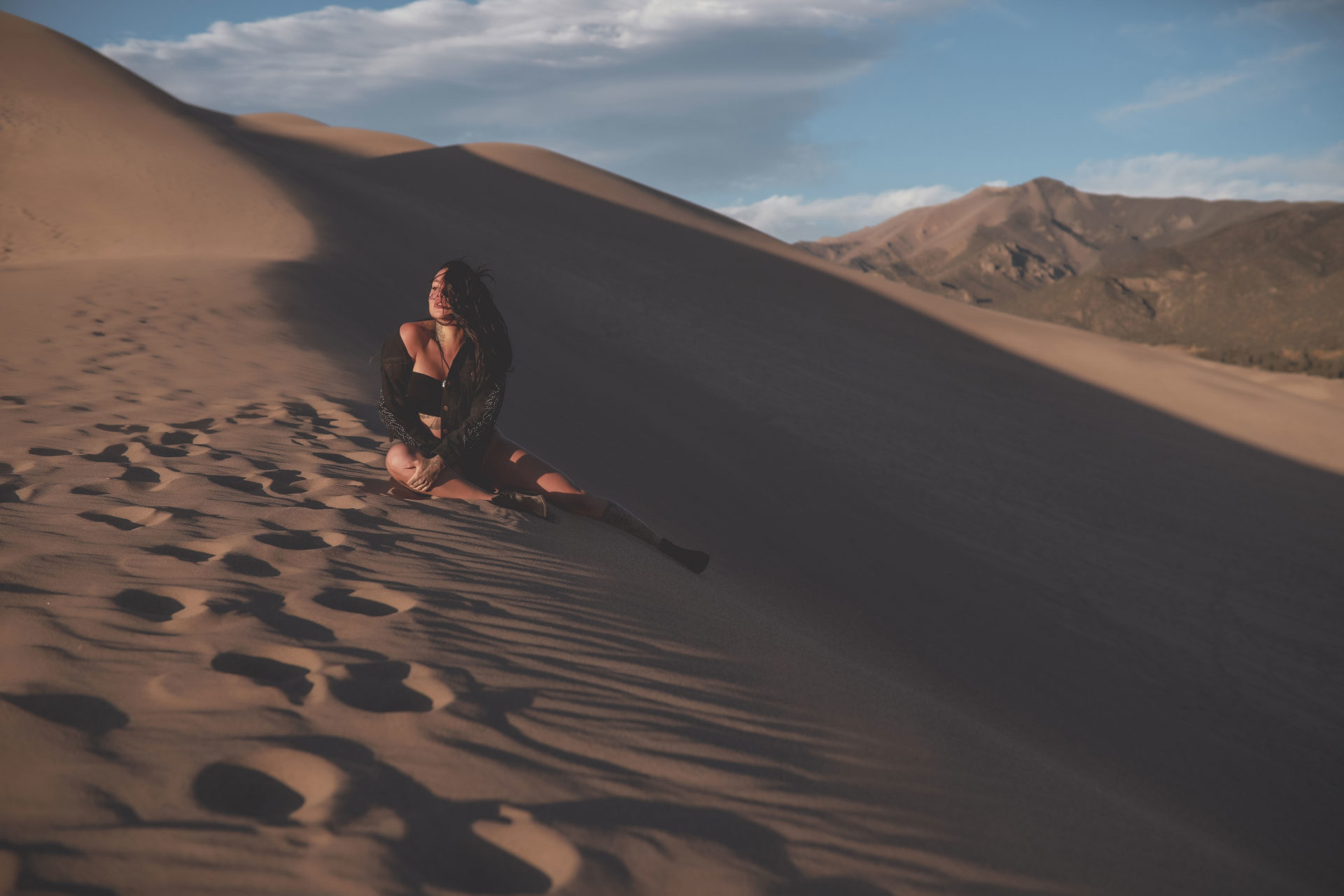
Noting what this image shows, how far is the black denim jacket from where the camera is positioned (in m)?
3.86

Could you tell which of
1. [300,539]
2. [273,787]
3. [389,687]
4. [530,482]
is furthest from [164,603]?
[530,482]

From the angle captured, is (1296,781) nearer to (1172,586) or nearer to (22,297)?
(1172,586)

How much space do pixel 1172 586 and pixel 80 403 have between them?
28.5 ft

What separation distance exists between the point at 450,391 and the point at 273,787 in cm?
248

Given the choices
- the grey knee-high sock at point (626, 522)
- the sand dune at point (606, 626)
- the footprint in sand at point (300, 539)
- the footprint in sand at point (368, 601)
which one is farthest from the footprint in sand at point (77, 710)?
the grey knee-high sock at point (626, 522)

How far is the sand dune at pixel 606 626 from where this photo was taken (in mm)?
1628

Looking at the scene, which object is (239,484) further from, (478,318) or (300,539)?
(478,318)

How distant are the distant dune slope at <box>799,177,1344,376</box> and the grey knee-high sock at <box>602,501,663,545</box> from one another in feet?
99.3

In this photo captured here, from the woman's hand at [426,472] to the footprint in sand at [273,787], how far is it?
224cm

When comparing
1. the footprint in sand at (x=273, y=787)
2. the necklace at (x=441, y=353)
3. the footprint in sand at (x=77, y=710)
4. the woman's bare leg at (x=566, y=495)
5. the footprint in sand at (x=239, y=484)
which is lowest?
the footprint in sand at (x=273, y=787)

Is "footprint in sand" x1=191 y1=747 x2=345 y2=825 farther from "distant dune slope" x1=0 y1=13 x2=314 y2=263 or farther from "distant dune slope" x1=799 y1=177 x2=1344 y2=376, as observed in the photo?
"distant dune slope" x1=799 y1=177 x2=1344 y2=376

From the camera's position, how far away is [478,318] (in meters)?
3.78

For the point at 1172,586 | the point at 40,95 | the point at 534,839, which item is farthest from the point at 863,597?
the point at 40,95

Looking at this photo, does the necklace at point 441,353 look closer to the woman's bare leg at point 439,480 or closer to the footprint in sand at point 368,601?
the woman's bare leg at point 439,480
